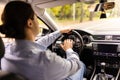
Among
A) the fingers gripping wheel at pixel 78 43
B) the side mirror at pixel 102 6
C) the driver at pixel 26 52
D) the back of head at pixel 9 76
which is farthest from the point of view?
the side mirror at pixel 102 6

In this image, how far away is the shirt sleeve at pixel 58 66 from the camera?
182 cm

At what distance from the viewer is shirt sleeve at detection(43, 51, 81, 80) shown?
5.96 feet

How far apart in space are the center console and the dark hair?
1.58 metres

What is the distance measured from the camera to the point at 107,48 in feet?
10.7

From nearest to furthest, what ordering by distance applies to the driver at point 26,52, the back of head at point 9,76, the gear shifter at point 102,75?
the back of head at point 9,76 < the driver at point 26,52 < the gear shifter at point 102,75

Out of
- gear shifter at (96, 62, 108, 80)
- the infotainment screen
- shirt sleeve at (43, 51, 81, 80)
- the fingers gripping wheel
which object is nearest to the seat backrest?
shirt sleeve at (43, 51, 81, 80)

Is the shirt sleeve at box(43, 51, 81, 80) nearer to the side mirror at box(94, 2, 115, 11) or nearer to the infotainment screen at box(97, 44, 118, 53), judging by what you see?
the infotainment screen at box(97, 44, 118, 53)

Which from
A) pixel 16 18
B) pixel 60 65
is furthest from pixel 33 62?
pixel 16 18

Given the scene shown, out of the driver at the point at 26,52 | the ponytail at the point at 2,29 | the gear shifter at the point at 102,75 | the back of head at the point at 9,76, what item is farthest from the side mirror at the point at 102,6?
the back of head at the point at 9,76

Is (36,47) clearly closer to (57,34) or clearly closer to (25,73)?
(25,73)

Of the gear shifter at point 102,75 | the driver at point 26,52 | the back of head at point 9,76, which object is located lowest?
the gear shifter at point 102,75

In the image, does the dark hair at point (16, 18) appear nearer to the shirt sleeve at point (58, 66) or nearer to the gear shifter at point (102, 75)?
the shirt sleeve at point (58, 66)

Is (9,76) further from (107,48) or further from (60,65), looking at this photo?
(107,48)

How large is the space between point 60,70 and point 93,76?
1747mm
